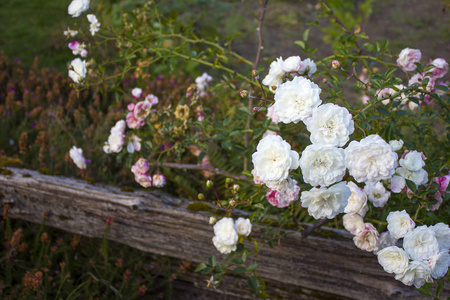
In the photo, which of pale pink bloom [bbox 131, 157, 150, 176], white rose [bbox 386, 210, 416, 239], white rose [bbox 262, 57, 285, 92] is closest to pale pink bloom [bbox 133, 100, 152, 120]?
pale pink bloom [bbox 131, 157, 150, 176]

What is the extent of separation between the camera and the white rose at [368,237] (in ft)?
4.67

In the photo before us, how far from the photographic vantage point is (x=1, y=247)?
2291mm

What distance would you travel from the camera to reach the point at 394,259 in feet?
3.92

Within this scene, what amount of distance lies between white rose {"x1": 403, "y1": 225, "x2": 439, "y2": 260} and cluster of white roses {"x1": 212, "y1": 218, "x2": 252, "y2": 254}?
22.5 inches

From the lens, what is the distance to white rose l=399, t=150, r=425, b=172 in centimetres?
129

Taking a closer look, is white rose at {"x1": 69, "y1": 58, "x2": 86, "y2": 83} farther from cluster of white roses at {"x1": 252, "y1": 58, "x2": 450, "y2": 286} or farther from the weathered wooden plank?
cluster of white roses at {"x1": 252, "y1": 58, "x2": 450, "y2": 286}

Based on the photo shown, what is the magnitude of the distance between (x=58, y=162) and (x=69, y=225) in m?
0.63

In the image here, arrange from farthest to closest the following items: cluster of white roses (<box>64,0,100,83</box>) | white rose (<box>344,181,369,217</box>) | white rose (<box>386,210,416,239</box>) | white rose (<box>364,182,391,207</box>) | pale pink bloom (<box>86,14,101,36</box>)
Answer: pale pink bloom (<box>86,14,101,36</box>) → cluster of white roses (<box>64,0,100,83</box>) → white rose (<box>364,182,391,207</box>) → white rose (<box>344,181,369,217</box>) → white rose (<box>386,210,416,239</box>)

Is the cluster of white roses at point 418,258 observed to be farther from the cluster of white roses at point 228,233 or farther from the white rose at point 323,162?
the cluster of white roses at point 228,233

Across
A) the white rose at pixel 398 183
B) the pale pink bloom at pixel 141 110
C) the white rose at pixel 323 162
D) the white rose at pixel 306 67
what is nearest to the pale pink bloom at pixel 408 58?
the white rose at pixel 306 67

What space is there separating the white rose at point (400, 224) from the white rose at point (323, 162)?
1.20ft

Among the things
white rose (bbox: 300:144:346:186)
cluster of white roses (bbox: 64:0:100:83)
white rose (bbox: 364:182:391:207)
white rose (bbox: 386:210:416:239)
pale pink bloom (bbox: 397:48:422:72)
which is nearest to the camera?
white rose (bbox: 300:144:346:186)

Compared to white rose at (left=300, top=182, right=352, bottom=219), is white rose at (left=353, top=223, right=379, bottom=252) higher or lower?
lower

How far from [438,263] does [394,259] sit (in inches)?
5.0
